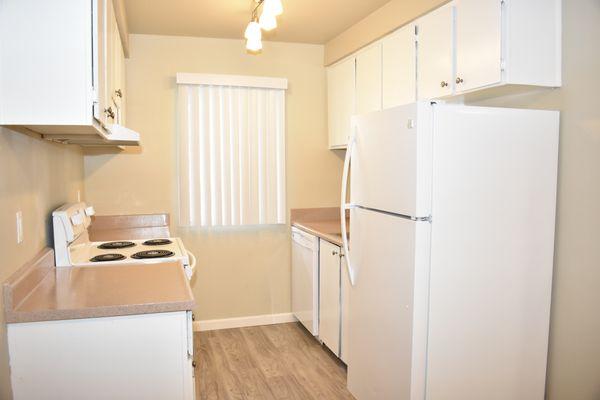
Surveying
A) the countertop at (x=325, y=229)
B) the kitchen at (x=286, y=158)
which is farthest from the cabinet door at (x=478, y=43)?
the countertop at (x=325, y=229)

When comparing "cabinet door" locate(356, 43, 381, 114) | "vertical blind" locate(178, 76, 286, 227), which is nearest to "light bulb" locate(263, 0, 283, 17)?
"cabinet door" locate(356, 43, 381, 114)

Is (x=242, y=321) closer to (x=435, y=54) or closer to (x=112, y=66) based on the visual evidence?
(x=112, y=66)

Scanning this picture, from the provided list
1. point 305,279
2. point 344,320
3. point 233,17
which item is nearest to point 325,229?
point 305,279

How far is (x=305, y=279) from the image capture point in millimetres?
3832

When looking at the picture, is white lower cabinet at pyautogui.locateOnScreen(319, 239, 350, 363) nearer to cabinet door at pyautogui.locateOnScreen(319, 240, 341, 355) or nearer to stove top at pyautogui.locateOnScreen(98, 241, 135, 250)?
cabinet door at pyautogui.locateOnScreen(319, 240, 341, 355)

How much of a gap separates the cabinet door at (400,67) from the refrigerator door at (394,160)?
0.47 m

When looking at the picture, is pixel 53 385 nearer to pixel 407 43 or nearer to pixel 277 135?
pixel 407 43

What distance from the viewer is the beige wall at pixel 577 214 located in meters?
2.01

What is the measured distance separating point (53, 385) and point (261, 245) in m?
2.59

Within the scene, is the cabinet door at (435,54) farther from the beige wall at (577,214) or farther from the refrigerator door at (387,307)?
the refrigerator door at (387,307)

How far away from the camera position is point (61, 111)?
1.53m

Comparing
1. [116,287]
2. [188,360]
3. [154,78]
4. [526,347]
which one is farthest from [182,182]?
[526,347]

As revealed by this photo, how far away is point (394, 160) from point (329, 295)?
1462 mm

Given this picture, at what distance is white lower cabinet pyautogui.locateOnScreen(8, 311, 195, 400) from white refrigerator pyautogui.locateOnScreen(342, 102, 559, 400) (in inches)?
38.9
